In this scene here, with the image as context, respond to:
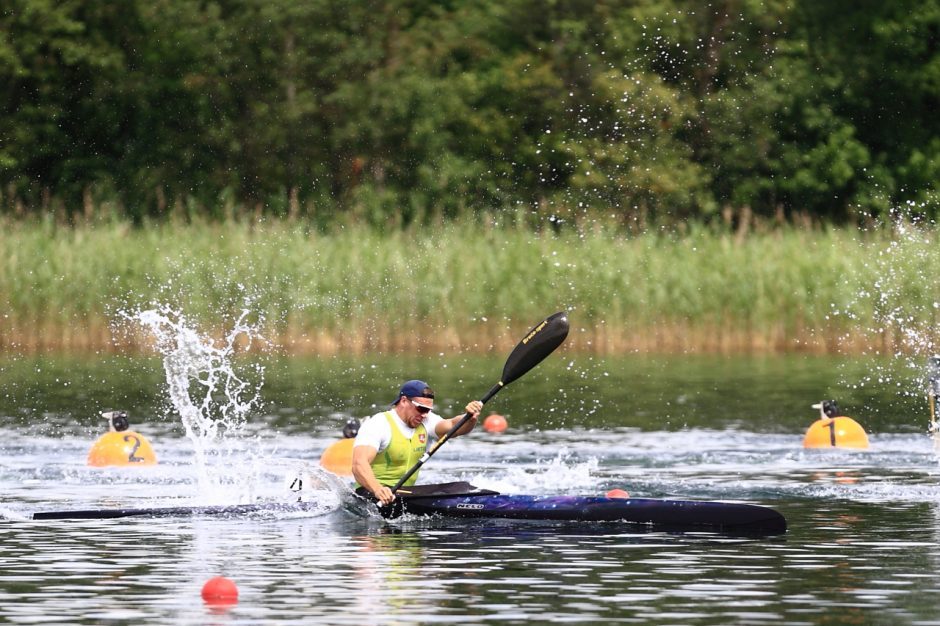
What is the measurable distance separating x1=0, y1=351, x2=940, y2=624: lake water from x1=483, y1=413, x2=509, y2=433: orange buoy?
289 millimetres

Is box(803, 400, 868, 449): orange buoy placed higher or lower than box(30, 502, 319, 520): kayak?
higher

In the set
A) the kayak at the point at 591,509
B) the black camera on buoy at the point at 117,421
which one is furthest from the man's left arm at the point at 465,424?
the black camera on buoy at the point at 117,421

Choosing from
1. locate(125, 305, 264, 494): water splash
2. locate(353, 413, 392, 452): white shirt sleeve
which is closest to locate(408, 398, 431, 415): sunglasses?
locate(353, 413, 392, 452): white shirt sleeve

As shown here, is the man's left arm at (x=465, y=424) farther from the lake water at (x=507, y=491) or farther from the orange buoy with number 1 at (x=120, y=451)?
the orange buoy with number 1 at (x=120, y=451)

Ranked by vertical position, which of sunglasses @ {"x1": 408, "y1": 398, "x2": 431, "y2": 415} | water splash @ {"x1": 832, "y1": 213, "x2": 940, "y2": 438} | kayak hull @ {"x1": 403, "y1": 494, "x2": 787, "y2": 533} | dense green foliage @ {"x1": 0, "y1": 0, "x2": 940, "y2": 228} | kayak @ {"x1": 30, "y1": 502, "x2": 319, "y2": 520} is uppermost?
dense green foliage @ {"x1": 0, "y1": 0, "x2": 940, "y2": 228}

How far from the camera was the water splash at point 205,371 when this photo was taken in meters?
30.2

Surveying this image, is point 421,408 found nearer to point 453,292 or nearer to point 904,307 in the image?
point 904,307

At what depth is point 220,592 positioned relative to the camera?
14.3 m

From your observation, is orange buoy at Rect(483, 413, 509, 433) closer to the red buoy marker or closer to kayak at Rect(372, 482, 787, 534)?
kayak at Rect(372, 482, 787, 534)

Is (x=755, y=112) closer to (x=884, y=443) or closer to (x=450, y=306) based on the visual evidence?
(x=450, y=306)

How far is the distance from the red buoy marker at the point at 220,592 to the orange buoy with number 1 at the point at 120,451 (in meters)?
9.41

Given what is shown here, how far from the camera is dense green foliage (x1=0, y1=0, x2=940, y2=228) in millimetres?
57219

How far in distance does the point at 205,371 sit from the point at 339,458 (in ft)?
41.6

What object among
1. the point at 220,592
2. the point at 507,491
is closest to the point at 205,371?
the point at 507,491
